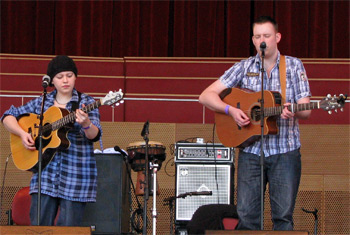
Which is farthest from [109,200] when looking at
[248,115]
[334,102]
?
[334,102]

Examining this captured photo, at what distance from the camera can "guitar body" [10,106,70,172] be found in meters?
4.87

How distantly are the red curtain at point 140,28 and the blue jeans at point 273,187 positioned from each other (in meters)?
7.91

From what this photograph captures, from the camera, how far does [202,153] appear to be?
21.3 ft

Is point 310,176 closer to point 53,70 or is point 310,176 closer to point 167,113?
point 167,113

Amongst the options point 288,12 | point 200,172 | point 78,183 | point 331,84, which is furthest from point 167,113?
point 78,183

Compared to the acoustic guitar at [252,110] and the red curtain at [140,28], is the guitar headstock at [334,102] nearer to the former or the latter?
the acoustic guitar at [252,110]

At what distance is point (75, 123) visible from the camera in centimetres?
491

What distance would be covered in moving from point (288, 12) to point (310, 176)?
5212mm

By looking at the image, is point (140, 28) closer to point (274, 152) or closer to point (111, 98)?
point (111, 98)

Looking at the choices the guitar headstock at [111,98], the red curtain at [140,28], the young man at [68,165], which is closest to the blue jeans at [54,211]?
the young man at [68,165]

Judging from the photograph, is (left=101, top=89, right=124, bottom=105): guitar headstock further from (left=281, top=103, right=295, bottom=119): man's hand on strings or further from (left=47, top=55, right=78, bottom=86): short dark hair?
(left=281, top=103, right=295, bottom=119): man's hand on strings

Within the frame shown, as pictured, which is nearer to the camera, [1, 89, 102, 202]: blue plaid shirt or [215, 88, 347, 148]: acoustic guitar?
[215, 88, 347, 148]: acoustic guitar

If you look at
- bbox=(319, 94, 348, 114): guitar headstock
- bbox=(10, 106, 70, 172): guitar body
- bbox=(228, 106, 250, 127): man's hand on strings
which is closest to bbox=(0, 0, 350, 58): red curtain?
bbox=(10, 106, 70, 172): guitar body

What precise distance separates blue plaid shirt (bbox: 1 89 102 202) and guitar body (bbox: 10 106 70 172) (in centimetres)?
6
